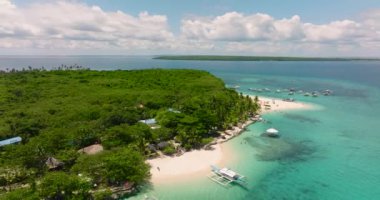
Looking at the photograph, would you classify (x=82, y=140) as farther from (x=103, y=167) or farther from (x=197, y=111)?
(x=197, y=111)

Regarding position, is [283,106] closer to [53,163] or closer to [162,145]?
[162,145]

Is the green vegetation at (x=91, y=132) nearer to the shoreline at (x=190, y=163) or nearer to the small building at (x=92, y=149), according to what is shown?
the small building at (x=92, y=149)

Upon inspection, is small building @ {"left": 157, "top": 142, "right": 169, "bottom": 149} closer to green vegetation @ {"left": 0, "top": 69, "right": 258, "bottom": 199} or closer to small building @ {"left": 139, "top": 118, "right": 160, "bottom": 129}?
green vegetation @ {"left": 0, "top": 69, "right": 258, "bottom": 199}

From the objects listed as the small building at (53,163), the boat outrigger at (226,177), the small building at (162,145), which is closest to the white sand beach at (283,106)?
the small building at (162,145)

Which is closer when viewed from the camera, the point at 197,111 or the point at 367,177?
the point at 367,177

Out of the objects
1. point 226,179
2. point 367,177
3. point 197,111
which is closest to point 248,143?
point 197,111

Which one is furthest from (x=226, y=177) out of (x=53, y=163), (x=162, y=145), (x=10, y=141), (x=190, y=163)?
(x=10, y=141)
